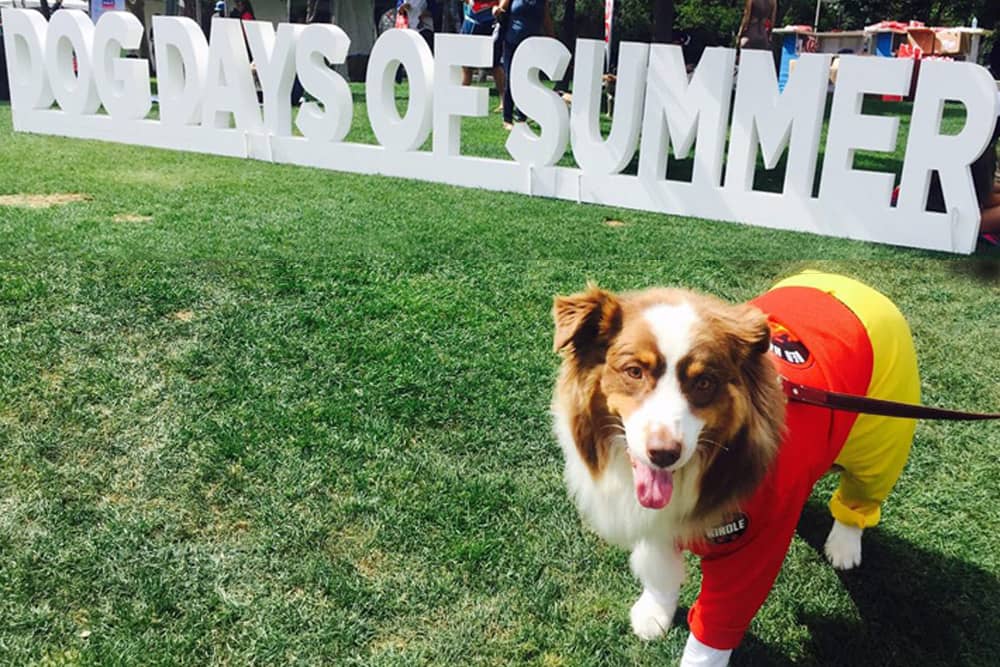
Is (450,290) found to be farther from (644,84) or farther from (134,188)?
(134,188)

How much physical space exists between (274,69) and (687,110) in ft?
16.2

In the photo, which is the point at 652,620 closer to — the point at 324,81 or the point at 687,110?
the point at 687,110

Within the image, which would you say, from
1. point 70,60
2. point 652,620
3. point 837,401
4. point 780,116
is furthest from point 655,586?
point 70,60

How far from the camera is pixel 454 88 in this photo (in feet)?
29.0

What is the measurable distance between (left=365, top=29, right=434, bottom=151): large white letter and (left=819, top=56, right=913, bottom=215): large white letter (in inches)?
163

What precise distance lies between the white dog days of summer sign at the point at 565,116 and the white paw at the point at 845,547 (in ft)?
15.6

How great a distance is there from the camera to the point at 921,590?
10.3 feet

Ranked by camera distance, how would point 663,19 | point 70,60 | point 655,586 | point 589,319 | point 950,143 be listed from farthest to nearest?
point 663,19
point 70,60
point 950,143
point 655,586
point 589,319

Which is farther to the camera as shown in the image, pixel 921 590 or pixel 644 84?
pixel 644 84

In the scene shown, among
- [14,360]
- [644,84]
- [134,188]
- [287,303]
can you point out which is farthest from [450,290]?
[134,188]

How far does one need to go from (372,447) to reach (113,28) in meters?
9.11

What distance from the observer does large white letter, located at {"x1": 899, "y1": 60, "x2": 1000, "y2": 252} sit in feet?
21.8

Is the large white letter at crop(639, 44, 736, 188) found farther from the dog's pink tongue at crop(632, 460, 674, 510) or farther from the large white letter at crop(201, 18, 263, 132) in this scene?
the dog's pink tongue at crop(632, 460, 674, 510)

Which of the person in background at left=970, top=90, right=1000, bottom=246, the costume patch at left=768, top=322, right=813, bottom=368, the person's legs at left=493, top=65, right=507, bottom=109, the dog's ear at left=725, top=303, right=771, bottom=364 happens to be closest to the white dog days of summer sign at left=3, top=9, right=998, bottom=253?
the person in background at left=970, top=90, right=1000, bottom=246
